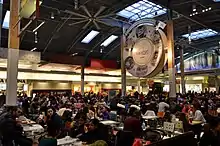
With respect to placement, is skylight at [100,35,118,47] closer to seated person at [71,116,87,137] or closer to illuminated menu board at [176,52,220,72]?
illuminated menu board at [176,52,220,72]

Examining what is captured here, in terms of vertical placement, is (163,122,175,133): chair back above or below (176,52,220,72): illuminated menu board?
below

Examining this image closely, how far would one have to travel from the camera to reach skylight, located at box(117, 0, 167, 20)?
1437cm

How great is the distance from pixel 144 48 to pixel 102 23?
8.50 m

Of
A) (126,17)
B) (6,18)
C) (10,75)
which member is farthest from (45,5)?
(10,75)

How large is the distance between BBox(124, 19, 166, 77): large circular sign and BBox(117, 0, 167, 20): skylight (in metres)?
8.48

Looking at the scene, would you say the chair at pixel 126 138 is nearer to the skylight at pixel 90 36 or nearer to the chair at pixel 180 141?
the chair at pixel 180 141

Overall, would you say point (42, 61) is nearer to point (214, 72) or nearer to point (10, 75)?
point (10, 75)

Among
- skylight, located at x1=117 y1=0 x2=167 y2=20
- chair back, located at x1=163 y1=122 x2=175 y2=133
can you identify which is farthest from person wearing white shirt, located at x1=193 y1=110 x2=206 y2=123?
skylight, located at x1=117 y1=0 x2=167 y2=20

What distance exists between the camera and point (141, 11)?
15312 millimetres

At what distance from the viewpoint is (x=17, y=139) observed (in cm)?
530

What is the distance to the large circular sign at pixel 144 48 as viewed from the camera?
5.53m

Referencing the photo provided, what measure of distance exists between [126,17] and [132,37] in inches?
395

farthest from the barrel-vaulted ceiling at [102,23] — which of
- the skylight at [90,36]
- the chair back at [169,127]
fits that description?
the chair back at [169,127]

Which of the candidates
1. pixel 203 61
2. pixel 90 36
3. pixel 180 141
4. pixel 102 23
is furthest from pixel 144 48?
pixel 203 61
